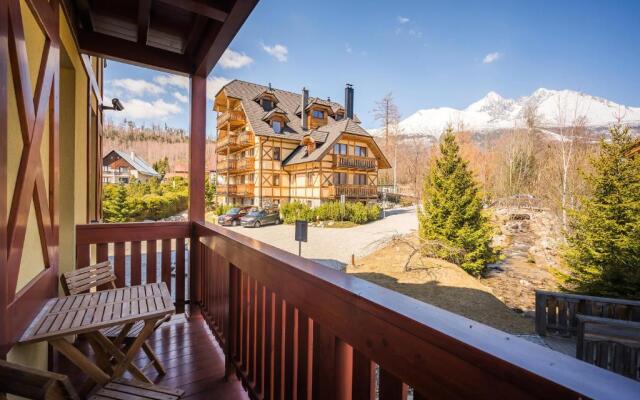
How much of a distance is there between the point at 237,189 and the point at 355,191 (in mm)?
7312

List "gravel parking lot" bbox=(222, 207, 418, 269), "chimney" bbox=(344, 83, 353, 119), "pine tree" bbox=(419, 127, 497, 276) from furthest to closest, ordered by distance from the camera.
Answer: "chimney" bbox=(344, 83, 353, 119)
"pine tree" bbox=(419, 127, 497, 276)
"gravel parking lot" bbox=(222, 207, 418, 269)

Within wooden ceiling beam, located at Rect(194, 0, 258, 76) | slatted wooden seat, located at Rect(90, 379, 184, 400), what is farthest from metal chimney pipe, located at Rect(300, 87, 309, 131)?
slatted wooden seat, located at Rect(90, 379, 184, 400)

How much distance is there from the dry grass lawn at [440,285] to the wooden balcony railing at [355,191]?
8310 millimetres

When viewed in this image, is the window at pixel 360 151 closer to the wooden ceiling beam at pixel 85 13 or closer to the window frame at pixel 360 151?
the window frame at pixel 360 151

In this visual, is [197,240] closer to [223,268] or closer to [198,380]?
[223,268]

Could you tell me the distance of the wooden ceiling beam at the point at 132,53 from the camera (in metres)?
2.56

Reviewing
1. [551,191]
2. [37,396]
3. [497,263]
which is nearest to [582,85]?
[551,191]

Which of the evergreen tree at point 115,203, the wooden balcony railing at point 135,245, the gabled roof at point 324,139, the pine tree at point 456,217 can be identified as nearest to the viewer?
the wooden balcony railing at point 135,245

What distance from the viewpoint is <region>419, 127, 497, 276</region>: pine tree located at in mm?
9062

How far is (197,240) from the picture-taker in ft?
9.25

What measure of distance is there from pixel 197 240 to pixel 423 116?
106ft

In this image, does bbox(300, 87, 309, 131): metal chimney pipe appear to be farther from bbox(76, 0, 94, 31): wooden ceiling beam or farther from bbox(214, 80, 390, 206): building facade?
bbox(76, 0, 94, 31): wooden ceiling beam

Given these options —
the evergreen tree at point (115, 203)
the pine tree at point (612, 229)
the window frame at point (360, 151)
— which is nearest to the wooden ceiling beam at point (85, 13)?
the evergreen tree at point (115, 203)

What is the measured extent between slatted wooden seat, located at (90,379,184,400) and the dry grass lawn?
5.35 m
